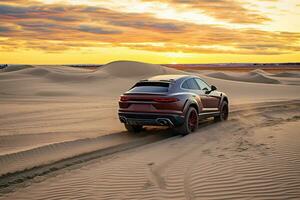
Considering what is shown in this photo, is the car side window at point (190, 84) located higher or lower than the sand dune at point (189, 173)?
higher

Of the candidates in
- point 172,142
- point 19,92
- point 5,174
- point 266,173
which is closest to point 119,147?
point 172,142

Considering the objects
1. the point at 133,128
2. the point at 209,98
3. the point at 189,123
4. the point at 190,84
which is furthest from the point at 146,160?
the point at 209,98

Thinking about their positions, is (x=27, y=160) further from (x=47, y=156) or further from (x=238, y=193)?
(x=238, y=193)

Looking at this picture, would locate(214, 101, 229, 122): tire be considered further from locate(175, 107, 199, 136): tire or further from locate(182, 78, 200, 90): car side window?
locate(175, 107, 199, 136): tire

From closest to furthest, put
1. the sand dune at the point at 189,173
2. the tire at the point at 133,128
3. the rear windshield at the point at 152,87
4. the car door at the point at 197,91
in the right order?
1. the sand dune at the point at 189,173
2. the rear windshield at the point at 152,87
3. the car door at the point at 197,91
4. the tire at the point at 133,128

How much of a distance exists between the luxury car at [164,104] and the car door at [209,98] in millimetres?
515

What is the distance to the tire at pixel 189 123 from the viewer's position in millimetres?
10711

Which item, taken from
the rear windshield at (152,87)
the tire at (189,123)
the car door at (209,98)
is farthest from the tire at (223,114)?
the rear windshield at (152,87)

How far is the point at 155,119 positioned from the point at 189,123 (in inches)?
46.5

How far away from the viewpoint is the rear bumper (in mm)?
10250

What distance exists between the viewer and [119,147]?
31.4ft

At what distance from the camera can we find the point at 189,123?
11.0 m

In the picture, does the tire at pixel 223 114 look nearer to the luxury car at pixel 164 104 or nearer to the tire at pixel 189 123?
the luxury car at pixel 164 104

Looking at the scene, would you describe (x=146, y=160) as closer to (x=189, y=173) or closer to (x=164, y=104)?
(x=189, y=173)
